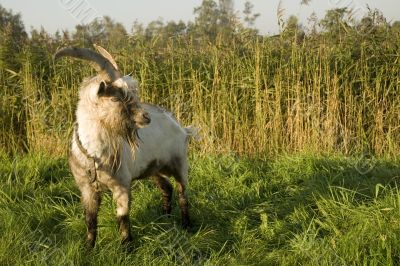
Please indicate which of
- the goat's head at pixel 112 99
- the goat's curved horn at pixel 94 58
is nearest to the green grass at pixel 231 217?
the goat's head at pixel 112 99

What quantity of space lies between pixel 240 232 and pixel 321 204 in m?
0.89

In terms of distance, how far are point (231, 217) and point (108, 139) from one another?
5.65 feet

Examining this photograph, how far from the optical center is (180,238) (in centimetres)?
390

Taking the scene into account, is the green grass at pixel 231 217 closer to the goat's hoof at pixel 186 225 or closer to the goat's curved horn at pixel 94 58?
the goat's hoof at pixel 186 225

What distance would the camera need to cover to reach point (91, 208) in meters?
3.81

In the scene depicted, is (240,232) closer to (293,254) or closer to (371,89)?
(293,254)

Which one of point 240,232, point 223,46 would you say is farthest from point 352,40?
point 240,232

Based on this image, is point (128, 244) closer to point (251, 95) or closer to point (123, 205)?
point (123, 205)

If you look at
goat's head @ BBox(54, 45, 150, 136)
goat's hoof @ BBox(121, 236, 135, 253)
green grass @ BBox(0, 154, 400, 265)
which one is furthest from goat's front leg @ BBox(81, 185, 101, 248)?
goat's head @ BBox(54, 45, 150, 136)

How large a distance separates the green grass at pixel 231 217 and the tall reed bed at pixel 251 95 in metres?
0.69

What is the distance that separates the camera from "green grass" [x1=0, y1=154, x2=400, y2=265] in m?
3.47

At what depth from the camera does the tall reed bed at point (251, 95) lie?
6875 millimetres

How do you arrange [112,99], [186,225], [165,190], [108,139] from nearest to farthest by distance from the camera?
[112,99] < [108,139] < [186,225] < [165,190]

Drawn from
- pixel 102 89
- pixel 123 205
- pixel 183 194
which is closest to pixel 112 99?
pixel 102 89
